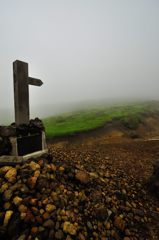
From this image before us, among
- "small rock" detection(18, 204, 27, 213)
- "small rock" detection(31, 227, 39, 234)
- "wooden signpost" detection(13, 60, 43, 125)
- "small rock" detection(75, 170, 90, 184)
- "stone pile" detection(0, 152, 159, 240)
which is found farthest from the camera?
"wooden signpost" detection(13, 60, 43, 125)

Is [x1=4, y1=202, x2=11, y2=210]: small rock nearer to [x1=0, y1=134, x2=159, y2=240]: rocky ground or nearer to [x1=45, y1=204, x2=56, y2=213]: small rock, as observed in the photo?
[x1=0, y1=134, x2=159, y2=240]: rocky ground

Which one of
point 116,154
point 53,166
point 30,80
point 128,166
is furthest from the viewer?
point 116,154

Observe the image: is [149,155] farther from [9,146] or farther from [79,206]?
[9,146]

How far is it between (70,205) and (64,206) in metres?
0.20

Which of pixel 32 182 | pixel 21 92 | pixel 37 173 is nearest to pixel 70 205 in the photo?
pixel 32 182

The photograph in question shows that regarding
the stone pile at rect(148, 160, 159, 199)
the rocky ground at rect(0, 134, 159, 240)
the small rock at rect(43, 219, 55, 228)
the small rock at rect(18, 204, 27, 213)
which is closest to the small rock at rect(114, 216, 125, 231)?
the rocky ground at rect(0, 134, 159, 240)

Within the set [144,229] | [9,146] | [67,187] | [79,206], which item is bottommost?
[144,229]

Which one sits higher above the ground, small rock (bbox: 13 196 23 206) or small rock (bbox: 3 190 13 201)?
small rock (bbox: 3 190 13 201)

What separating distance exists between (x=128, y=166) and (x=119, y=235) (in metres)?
4.39

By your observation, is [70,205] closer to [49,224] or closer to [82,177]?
[49,224]

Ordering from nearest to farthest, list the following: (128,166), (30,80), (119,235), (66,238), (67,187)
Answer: (66,238) → (119,235) → (67,187) → (30,80) → (128,166)

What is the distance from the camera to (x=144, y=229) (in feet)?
14.3

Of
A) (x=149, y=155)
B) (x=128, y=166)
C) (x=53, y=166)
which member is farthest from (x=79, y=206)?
(x=149, y=155)

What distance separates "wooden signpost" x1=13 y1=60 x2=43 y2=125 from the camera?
18.2 ft
